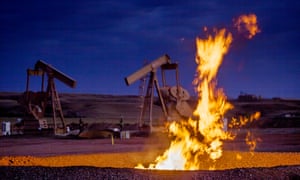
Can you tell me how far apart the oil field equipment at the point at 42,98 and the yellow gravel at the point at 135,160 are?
1937 cm

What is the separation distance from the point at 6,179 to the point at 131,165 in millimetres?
8237

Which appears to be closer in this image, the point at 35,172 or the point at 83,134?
the point at 35,172

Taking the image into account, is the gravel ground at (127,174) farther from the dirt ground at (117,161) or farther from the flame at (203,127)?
the flame at (203,127)

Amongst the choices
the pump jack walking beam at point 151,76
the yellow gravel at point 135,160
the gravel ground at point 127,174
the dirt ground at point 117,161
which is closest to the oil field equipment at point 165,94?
the pump jack walking beam at point 151,76

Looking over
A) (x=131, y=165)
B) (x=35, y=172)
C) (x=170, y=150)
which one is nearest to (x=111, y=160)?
(x=131, y=165)

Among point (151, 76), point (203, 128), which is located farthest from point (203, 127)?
point (151, 76)

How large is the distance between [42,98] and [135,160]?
2273 cm

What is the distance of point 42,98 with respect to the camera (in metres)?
43.8

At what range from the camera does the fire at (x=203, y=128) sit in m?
20.0

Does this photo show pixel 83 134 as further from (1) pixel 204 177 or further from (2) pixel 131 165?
(1) pixel 204 177

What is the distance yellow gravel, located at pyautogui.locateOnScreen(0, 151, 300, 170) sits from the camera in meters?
20.8

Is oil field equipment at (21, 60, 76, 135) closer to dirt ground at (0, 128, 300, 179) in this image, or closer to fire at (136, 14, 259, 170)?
dirt ground at (0, 128, 300, 179)

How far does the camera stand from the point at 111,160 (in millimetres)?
22031

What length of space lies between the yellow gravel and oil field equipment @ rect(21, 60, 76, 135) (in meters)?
19.4
